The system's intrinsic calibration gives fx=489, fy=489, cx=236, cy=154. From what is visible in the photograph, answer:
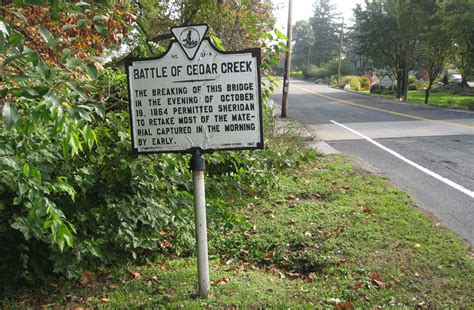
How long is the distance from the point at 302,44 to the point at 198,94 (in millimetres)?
123802

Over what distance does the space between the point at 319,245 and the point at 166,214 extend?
167 centimetres

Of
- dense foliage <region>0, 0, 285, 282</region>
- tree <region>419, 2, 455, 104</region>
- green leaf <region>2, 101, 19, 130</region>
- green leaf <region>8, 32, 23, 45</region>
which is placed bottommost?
dense foliage <region>0, 0, 285, 282</region>

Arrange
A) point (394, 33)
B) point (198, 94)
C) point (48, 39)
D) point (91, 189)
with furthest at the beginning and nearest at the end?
point (394, 33), point (91, 189), point (198, 94), point (48, 39)

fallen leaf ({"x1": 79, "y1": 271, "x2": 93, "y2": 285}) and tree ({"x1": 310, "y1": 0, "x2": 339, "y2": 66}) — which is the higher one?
tree ({"x1": 310, "y1": 0, "x2": 339, "y2": 66})

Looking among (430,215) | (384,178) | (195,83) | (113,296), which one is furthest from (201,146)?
(384,178)

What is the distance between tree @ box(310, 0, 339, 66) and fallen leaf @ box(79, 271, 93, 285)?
10800 cm

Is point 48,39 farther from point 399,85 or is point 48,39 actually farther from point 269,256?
point 399,85

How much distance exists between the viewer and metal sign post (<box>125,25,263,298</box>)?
3467mm

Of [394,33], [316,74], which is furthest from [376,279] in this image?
[316,74]

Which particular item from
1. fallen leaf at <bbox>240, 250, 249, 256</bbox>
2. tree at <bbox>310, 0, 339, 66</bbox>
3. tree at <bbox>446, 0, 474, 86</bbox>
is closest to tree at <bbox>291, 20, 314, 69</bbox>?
Result: tree at <bbox>310, 0, 339, 66</bbox>

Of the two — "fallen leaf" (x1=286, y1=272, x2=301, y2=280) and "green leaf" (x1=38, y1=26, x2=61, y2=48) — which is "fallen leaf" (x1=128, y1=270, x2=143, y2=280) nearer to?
"fallen leaf" (x1=286, y1=272, x2=301, y2=280)

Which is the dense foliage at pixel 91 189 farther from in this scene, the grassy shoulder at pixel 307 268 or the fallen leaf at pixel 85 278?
the grassy shoulder at pixel 307 268

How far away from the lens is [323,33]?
11212cm

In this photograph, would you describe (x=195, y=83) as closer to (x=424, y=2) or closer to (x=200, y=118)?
(x=200, y=118)
